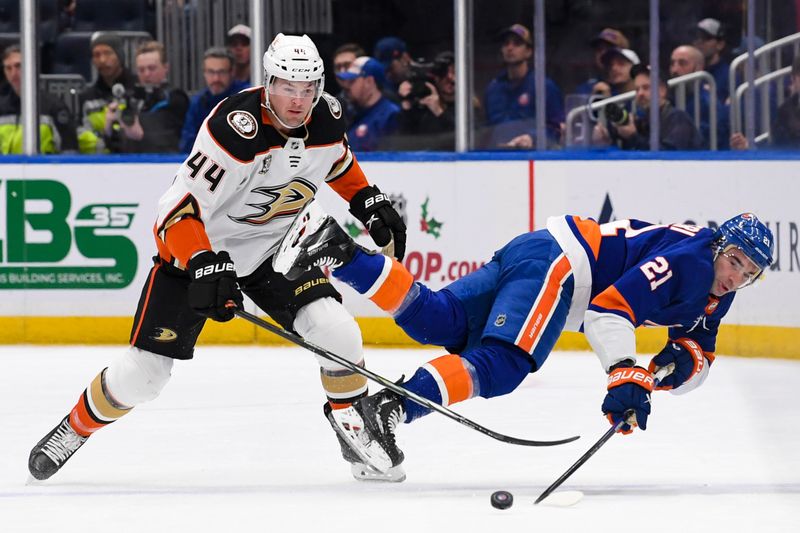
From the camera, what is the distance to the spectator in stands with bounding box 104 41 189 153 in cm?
703

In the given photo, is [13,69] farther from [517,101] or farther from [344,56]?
[517,101]

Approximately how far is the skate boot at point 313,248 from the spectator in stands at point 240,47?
122 inches

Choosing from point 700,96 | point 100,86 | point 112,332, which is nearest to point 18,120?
point 100,86

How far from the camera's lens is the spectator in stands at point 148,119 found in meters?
7.03

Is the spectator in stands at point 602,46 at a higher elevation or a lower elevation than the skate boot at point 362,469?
higher

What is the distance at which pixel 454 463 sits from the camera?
4.15 m

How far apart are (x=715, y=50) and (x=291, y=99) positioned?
3.36m

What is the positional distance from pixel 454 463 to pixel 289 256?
0.74 m

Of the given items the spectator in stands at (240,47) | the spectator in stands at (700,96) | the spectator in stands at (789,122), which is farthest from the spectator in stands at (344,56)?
the spectator in stands at (789,122)

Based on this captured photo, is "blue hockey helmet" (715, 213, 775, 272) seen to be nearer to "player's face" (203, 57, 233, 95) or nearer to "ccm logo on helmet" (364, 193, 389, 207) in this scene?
"ccm logo on helmet" (364, 193, 389, 207)

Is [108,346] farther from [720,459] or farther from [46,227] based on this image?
[720,459]

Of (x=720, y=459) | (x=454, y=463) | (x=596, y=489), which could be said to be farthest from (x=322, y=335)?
(x=720, y=459)

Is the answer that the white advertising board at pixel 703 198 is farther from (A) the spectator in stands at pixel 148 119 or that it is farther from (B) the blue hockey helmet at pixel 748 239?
(B) the blue hockey helmet at pixel 748 239

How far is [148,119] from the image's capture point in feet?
23.1
